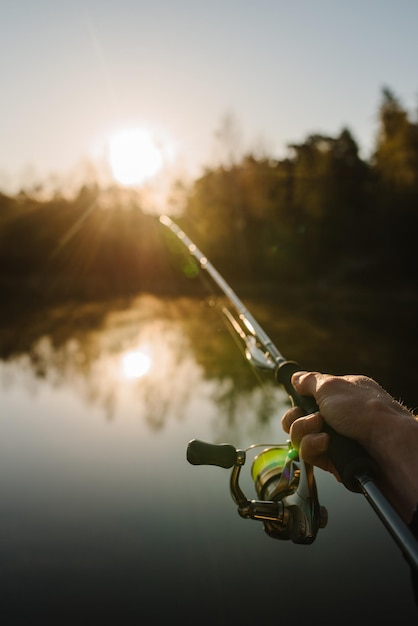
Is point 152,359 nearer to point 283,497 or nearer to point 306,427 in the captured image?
point 283,497

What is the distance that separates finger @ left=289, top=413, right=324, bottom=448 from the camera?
1050 millimetres

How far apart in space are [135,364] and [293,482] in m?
5.22

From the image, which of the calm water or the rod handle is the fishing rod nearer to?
the rod handle

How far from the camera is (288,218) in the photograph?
91.1ft

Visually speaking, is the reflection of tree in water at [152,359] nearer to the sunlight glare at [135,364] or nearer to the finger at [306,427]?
the sunlight glare at [135,364]

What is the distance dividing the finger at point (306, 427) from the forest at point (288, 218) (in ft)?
42.4

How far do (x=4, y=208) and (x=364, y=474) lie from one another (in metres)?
19.3

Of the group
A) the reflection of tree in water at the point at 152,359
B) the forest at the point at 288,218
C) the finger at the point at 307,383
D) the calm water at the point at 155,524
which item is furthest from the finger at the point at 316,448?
the forest at the point at 288,218

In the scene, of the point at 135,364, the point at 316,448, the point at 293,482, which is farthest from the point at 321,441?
the point at 135,364

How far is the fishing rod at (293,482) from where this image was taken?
83cm

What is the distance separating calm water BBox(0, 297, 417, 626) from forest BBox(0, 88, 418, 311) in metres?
9.02

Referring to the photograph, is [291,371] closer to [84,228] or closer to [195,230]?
[84,228]

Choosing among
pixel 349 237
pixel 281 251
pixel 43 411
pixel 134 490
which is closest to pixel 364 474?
pixel 134 490

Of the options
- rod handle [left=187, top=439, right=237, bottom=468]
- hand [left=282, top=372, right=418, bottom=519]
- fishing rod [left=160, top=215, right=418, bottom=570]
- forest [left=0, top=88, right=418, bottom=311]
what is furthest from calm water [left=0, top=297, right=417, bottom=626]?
forest [left=0, top=88, right=418, bottom=311]
